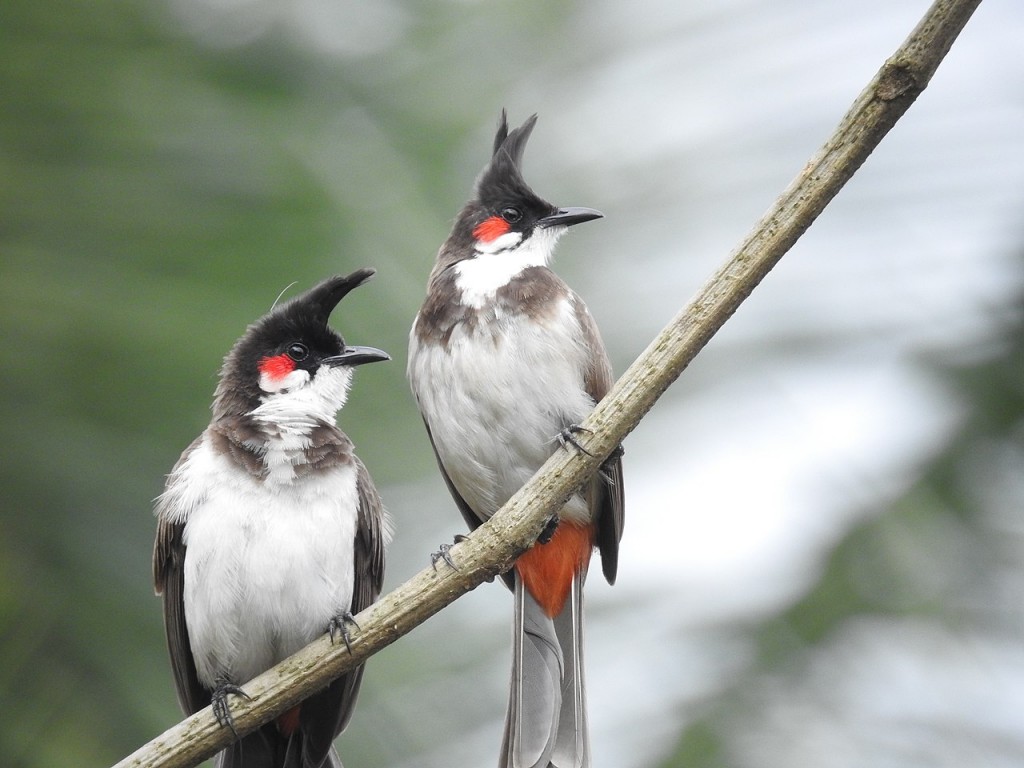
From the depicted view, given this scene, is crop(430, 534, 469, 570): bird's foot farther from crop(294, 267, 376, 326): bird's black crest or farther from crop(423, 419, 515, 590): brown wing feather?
crop(294, 267, 376, 326): bird's black crest

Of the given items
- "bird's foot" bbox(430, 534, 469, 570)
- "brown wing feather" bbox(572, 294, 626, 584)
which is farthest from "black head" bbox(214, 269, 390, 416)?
"bird's foot" bbox(430, 534, 469, 570)

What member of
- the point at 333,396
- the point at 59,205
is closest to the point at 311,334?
the point at 333,396

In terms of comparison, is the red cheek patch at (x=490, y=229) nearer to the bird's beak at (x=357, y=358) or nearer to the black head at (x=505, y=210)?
the black head at (x=505, y=210)

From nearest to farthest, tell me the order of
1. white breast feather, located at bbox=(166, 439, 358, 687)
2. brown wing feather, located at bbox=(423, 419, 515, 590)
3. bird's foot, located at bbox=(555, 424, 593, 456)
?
bird's foot, located at bbox=(555, 424, 593, 456) < white breast feather, located at bbox=(166, 439, 358, 687) < brown wing feather, located at bbox=(423, 419, 515, 590)

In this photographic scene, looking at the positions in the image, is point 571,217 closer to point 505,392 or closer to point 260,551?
point 505,392

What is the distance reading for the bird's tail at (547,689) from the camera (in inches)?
132

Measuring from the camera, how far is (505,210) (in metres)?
3.88

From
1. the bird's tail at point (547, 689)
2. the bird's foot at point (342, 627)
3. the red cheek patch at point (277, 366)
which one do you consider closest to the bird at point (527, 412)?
the bird's tail at point (547, 689)

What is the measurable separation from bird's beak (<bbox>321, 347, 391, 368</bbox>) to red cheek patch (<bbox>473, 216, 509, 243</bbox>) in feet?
1.74

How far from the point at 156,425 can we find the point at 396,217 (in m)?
1.04

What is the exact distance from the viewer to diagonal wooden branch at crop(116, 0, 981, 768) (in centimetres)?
251

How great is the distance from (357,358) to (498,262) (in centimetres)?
51

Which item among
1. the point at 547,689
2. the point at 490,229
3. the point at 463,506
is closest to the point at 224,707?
the point at 547,689

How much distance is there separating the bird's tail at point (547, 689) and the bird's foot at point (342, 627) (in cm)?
64
